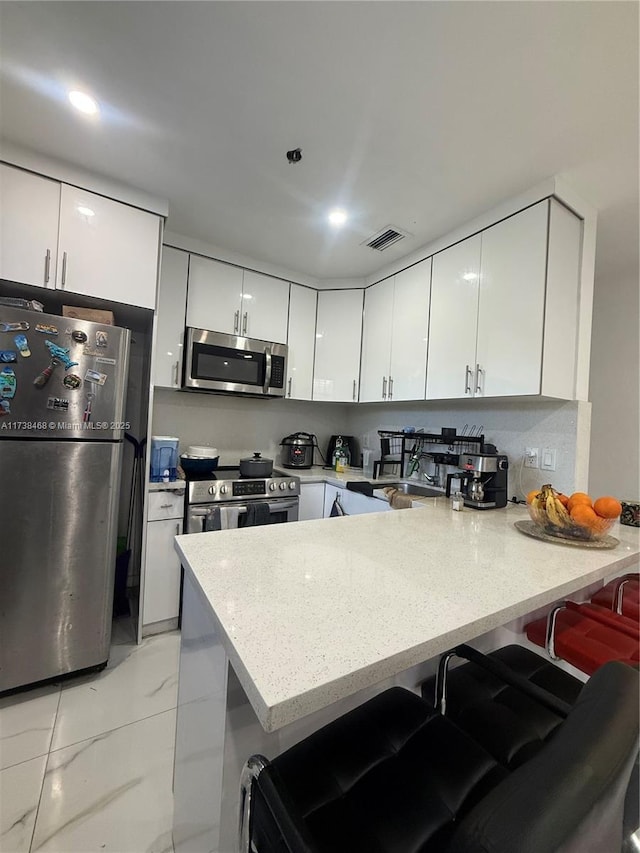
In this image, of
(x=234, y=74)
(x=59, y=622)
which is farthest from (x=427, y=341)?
(x=59, y=622)

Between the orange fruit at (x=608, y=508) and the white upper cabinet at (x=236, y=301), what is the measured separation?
7.19 ft

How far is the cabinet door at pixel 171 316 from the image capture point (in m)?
2.29

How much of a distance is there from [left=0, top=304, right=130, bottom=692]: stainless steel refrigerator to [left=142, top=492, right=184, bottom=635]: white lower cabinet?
293 mm

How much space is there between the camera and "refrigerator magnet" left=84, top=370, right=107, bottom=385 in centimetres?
162

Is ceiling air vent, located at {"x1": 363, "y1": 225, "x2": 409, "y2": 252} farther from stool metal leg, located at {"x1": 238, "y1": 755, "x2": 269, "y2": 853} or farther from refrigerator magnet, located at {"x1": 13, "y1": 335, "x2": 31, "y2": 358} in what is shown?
stool metal leg, located at {"x1": 238, "y1": 755, "x2": 269, "y2": 853}

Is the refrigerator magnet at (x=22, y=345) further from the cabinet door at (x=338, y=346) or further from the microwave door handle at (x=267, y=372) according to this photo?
the cabinet door at (x=338, y=346)

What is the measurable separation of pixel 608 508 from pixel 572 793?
40.3 inches

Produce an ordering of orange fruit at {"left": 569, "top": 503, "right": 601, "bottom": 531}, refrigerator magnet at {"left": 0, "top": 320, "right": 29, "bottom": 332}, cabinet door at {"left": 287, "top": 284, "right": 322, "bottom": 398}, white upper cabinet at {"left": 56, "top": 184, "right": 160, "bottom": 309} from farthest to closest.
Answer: cabinet door at {"left": 287, "top": 284, "right": 322, "bottom": 398} < white upper cabinet at {"left": 56, "top": 184, "right": 160, "bottom": 309} < refrigerator magnet at {"left": 0, "top": 320, "right": 29, "bottom": 332} < orange fruit at {"left": 569, "top": 503, "right": 601, "bottom": 531}

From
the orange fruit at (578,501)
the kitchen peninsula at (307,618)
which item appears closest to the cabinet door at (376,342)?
the orange fruit at (578,501)

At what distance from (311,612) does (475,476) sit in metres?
1.36

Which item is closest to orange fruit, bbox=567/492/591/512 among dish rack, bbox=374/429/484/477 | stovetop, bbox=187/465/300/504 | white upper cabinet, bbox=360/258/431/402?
dish rack, bbox=374/429/484/477

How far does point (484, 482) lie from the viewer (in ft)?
5.78

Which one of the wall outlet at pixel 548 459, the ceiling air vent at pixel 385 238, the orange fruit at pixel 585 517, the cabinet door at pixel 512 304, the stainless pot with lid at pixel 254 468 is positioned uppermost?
the ceiling air vent at pixel 385 238

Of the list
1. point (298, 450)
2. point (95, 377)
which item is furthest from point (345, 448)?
point (95, 377)
